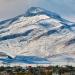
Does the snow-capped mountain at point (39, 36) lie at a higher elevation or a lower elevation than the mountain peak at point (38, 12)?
lower

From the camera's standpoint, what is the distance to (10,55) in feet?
428

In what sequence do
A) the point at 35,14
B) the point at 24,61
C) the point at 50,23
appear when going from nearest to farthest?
the point at 24,61
the point at 50,23
the point at 35,14

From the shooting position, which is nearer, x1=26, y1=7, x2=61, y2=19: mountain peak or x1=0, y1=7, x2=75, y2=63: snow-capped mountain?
x1=0, y1=7, x2=75, y2=63: snow-capped mountain

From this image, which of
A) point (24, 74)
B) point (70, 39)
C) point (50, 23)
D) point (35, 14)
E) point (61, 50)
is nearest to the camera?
point (24, 74)

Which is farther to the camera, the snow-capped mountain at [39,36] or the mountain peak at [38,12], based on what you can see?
the mountain peak at [38,12]

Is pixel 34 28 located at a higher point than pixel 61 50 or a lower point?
higher

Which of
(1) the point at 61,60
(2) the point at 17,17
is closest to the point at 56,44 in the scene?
(1) the point at 61,60

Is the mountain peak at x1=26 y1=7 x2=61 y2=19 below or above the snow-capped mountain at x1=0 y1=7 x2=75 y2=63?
above

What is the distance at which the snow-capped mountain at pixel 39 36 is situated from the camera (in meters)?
136

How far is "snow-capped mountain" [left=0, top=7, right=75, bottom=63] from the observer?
447ft

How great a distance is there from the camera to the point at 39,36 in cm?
14925

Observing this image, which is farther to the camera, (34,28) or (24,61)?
(34,28)

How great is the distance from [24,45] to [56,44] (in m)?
11.2

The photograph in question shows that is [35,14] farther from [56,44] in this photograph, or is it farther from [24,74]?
[24,74]
